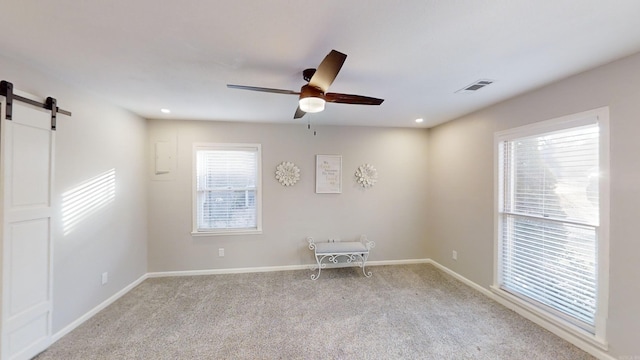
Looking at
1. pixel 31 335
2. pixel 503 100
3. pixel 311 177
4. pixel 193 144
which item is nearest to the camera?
pixel 31 335

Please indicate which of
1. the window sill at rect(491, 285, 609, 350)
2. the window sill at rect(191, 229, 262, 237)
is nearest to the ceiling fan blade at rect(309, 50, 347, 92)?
the window sill at rect(191, 229, 262, 237)

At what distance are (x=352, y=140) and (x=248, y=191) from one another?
6.28 ft

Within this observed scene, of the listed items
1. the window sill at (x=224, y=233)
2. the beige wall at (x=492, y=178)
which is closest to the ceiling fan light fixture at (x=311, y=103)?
the beige wall at (x=492, y=178)


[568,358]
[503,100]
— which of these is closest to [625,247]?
[568,358]

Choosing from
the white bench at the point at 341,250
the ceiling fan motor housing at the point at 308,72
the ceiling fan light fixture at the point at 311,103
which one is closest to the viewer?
the ceiling fan light fixture at the point at 311,103

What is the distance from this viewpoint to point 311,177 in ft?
13.5

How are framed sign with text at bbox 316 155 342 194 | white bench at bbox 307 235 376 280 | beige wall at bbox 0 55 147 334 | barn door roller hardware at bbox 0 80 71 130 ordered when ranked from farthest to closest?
framed sign with text at bbox 316 155 342 194
white bench at bbox 307 235 376 280
beige wall at bbox 0 55 147 334
barn door roller hardware at bbox 0 80 71 130

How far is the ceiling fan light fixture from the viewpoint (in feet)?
6.25

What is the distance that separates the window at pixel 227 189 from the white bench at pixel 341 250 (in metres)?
1.01

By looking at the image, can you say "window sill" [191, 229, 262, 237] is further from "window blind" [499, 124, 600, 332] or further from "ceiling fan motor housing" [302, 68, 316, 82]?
"window blind" [499, 124, 600, 332]

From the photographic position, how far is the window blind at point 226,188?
12.7 ft

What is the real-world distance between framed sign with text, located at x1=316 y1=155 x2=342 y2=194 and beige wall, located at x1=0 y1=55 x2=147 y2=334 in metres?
2.62

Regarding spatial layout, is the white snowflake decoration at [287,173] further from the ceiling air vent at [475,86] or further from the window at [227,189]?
the ceiling air vent at [475,86]

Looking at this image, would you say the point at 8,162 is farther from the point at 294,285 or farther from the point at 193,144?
the point at 294,285
